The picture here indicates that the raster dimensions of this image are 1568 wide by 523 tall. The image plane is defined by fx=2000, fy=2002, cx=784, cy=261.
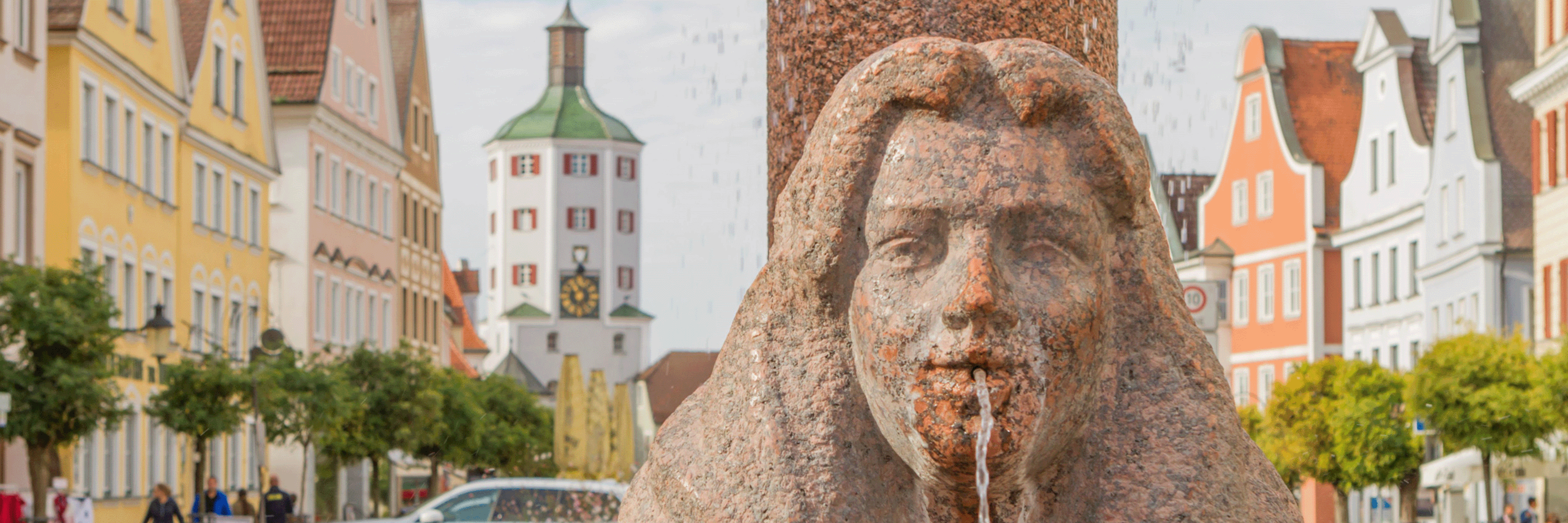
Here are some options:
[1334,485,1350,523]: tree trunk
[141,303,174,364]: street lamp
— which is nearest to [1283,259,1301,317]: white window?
[1334,485,1350,523]: tree trunk

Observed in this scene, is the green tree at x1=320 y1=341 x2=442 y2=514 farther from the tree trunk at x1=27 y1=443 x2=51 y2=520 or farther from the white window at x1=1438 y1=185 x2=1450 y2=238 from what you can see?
the white window at x1=1438 y1=185 x2=1450 y2=238

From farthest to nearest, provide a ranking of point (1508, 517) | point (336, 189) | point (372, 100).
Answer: point (372, 100), point (336, 189), point (1508, 517)

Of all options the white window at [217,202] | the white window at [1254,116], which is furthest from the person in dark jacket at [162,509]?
the white window at [1254,116]

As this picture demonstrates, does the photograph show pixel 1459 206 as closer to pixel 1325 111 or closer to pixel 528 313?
pixel 1325 111

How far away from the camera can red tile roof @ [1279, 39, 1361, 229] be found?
166ft

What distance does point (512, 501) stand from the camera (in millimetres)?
18641

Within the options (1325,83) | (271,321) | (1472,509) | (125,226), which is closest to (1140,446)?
(125,226)

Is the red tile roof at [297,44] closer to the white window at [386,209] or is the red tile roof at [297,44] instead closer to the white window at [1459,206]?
A: the white window at [386,209]

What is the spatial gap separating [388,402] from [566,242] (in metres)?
76.7

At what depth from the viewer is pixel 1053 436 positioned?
3770 millimetres

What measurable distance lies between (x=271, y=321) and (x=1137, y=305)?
3940cm

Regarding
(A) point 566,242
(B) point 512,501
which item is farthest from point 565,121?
(B) point 512,501

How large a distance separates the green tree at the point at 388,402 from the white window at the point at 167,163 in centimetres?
407

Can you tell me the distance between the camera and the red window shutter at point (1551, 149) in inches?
1358
